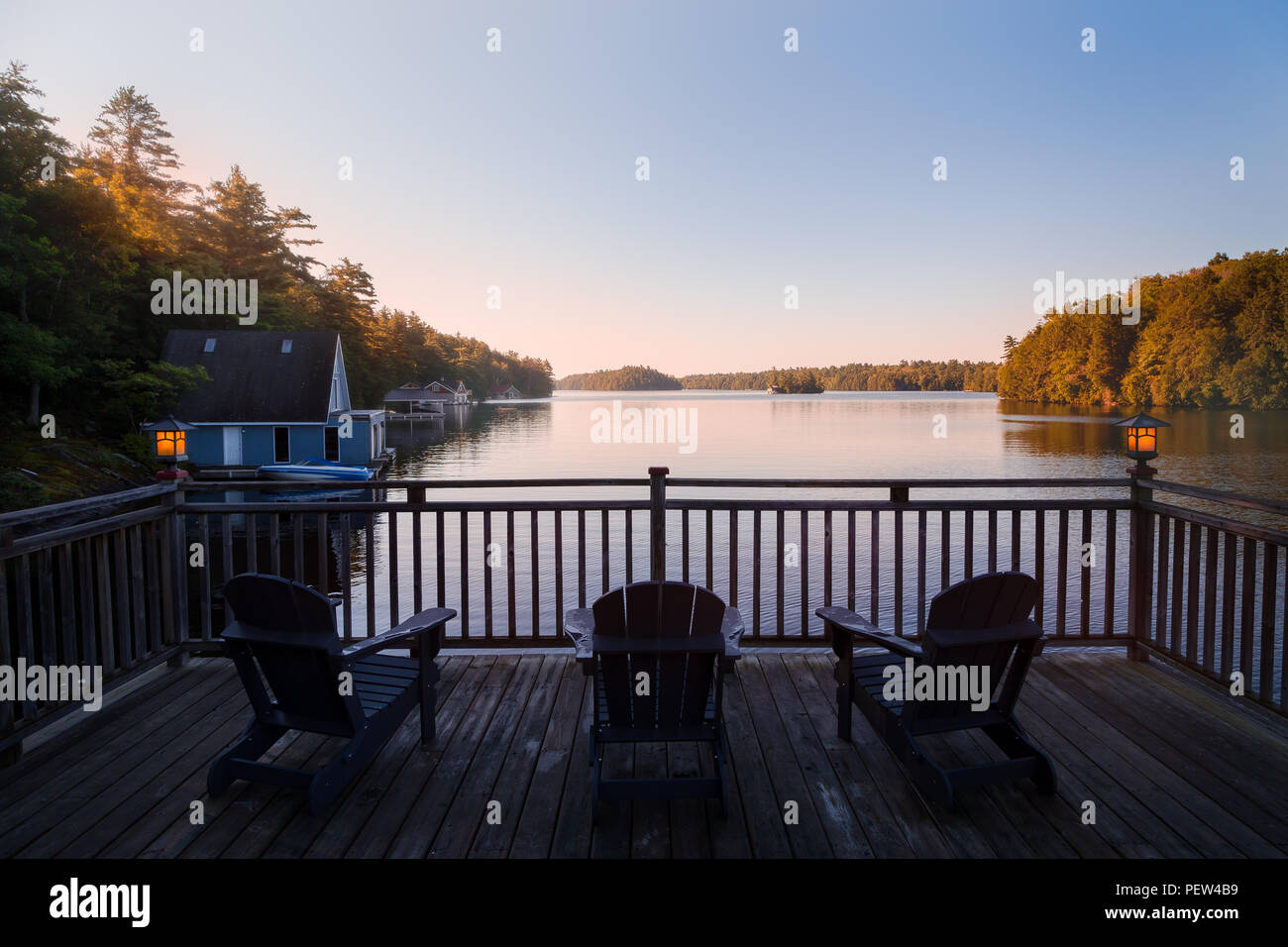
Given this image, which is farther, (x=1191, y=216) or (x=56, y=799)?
(x=1191, y=216)

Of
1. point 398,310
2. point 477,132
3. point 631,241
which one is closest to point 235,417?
point 477,132

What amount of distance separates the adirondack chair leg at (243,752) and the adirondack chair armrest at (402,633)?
1.27ft

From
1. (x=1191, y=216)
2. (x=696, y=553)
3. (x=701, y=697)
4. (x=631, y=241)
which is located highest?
(x=1191, y=216)

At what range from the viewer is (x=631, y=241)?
3431 cm

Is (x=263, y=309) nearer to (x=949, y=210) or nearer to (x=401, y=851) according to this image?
(x=949, y=210)

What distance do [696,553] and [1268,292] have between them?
5483 centimetres

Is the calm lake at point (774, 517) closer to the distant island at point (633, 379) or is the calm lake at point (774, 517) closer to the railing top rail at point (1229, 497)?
the railing top rail at point (1229, 497)

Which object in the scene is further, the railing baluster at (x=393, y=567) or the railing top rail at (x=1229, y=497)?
the railing baluster at (x=393, y=567)

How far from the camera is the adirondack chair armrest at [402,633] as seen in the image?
2.37m

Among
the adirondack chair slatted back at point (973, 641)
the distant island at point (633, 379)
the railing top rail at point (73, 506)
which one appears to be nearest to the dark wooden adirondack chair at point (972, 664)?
the adirondack chair slatted back at point (973, 641)

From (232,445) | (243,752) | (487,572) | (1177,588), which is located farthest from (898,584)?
(232,445)

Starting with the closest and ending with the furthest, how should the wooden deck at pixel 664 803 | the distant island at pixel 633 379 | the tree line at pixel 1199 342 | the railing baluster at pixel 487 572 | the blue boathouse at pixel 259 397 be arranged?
the wooden deck at pixel 664 803 → the railing baluster at pixel 487 572 → the blue boathouse at pixel 259 397 → the tree line at pixel 1199 342 → the distant island at pixel 633 379

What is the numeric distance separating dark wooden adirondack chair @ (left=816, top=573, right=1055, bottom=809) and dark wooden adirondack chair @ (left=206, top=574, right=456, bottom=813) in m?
1.79

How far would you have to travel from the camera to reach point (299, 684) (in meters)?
2.38
